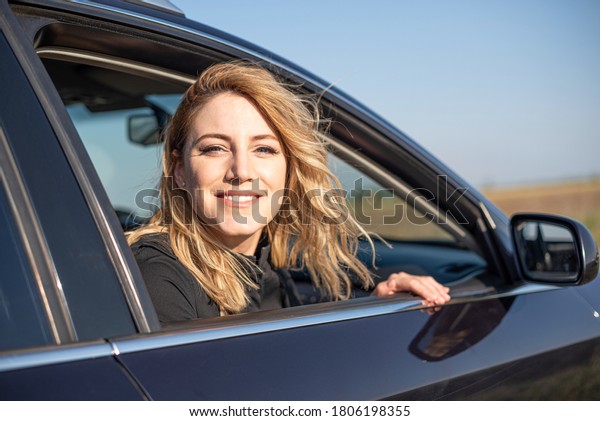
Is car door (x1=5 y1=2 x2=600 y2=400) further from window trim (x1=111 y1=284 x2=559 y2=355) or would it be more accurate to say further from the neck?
the neck

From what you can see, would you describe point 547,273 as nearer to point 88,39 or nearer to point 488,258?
point 488,258

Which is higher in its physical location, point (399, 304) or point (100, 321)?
point (100, 321)

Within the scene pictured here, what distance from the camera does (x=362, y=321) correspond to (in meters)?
1.84

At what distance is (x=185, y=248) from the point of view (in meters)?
2.20

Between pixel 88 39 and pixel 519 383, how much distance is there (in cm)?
152

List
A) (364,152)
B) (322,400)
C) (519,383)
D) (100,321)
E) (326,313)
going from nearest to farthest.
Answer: (100,321) → (322,400) → (326,313) → (519,383) → (364,152)

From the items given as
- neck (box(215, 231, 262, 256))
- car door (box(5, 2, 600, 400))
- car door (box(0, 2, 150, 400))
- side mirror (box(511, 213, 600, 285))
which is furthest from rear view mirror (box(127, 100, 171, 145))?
car door (box(0, 2, 150, 400))

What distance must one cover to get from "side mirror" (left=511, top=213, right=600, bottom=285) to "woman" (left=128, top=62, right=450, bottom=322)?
1.50 ft

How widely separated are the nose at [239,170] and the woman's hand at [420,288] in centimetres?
55

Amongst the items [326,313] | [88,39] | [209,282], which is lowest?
[326,313]

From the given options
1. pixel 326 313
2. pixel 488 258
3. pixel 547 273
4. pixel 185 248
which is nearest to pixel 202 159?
pixel 185 248

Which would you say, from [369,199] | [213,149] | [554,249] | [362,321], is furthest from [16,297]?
[554,249]

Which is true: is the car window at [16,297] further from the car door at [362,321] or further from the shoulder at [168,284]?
the shoulder at [168,284]

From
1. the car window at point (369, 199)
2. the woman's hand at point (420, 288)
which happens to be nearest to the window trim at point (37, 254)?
the woman's hand at point (420, 288)
